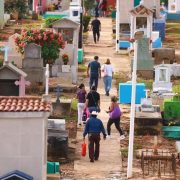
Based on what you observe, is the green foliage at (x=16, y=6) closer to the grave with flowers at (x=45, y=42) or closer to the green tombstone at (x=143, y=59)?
the green tombstone at (x=143, y=59)

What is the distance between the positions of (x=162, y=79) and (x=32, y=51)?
4.03m

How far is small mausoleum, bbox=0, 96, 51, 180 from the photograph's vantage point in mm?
17797

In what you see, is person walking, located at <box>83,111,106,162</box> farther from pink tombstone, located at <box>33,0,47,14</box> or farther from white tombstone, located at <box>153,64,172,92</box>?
pink tombstone, located at <box>33,0,47,14</box>

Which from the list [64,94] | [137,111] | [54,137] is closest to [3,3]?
[64,94]

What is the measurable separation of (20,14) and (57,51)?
2299 centimetres

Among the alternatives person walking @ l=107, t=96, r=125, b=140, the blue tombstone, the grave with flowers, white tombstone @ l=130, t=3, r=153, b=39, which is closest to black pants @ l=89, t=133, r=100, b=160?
person walking @ l=107, t=96, r=125, b=140

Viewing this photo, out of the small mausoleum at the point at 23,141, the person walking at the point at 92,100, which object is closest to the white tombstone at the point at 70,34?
the person walking at the point at 92,100

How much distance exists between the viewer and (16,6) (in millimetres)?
53531

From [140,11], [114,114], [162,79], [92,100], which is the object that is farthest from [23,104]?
[140,11]

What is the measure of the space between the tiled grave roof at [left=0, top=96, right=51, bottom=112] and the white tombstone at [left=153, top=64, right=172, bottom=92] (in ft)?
36.8

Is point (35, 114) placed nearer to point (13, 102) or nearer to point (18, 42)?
point (13, 102)

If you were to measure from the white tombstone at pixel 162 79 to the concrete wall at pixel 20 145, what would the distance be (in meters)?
11.8

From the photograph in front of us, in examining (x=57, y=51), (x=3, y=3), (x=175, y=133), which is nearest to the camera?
(x=175, y=133)

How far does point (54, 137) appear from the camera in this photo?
21.1 m
